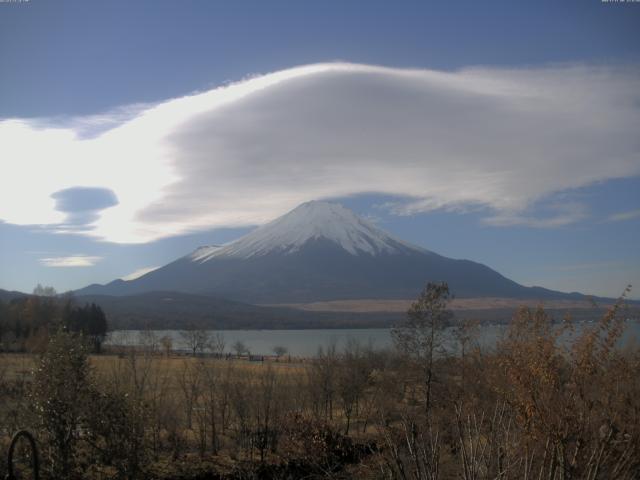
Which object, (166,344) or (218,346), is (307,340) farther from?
(218,346)

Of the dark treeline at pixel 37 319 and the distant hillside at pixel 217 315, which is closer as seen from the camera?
the dark treeline at pixel 37 319

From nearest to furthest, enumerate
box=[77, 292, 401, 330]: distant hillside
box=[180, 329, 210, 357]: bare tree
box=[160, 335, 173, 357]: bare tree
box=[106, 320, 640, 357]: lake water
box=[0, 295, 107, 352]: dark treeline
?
1. box=[106, 320, 640, 357]: lake water
2. box=[160, 335, 173, 357]: bare tree
3. box=[0, 295, 107, 352]: dark treeline
4. box=[180, 329, 210, 357]: bare tree
5. box=[77, 292, 401, 330]: distant hillside

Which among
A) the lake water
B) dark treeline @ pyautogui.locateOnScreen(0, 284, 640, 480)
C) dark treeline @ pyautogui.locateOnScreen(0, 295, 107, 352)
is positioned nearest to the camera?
dark treeline @ pyautogui.locateOnScreen(0, 284, 640, 480)

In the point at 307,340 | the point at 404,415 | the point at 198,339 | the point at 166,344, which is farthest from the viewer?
the point at 307,340

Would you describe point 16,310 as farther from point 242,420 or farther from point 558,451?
point 558,451

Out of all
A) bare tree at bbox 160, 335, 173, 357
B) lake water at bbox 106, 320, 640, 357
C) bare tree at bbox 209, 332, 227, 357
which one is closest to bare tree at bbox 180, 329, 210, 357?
bare tree at bbox 209, 332, 227, 357

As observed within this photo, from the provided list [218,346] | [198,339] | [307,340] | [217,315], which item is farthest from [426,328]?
[217,315]

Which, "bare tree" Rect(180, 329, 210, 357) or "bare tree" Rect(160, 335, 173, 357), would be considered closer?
"bare tree" Rect(160, 335, 173, 357)

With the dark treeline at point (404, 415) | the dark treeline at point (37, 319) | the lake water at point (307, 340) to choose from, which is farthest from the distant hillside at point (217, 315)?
the dark treeline at point (404, 415)

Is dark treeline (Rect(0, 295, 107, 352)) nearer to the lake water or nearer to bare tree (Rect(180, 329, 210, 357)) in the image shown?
the lake water

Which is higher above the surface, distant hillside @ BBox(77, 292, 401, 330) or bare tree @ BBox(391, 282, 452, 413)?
bare tree @ BBox(391, 282, 452, 413)

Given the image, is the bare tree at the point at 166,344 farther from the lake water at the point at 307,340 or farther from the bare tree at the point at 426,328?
the bare tree at the point at 426,328

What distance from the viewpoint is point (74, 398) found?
485 inches


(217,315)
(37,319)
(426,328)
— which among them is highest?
(426,328)
